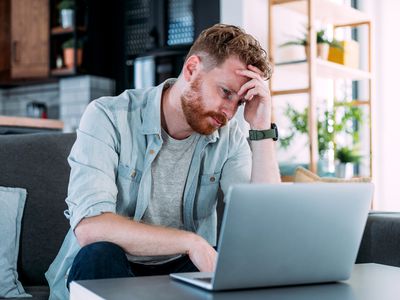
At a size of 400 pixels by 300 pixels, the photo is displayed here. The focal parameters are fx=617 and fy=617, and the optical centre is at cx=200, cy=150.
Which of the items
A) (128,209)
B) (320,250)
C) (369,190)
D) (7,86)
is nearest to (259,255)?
(320,250)

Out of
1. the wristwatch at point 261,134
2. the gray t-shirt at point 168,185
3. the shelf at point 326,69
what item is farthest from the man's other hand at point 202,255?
the shelf at point 326,69

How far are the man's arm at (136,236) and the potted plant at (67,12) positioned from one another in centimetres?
423

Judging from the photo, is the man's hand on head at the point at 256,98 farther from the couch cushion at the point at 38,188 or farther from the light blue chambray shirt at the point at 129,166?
the couch cushion at the point at 38,188

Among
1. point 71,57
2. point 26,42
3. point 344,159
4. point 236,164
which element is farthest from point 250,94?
point 26,42

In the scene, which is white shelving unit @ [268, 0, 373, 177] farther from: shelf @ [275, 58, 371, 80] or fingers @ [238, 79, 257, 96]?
fingers @ [238, 79, 257, 96]

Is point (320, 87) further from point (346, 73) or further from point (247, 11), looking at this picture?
point (247, 11)

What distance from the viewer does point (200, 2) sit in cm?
479

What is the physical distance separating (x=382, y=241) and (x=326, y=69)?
2.50 meters

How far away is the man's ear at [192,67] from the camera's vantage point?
71.7 inches

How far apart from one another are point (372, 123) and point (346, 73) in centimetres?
61

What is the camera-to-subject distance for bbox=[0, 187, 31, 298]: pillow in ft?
6.10

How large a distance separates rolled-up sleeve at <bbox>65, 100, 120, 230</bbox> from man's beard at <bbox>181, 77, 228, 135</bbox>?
0.22 m

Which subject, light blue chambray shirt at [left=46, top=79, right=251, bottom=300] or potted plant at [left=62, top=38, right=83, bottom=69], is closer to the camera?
light blue chambray shirt at [left=46, top=79, right=251, bottom=300]

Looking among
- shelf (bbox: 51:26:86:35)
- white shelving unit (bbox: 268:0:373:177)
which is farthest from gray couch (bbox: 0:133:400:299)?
shelf (bbox: 51:26:86:35)
